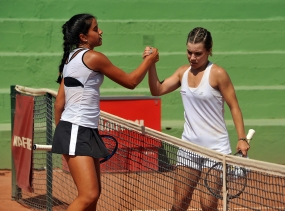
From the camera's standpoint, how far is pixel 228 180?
455 centimetres

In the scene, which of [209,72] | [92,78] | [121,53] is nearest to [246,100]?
[121,53]

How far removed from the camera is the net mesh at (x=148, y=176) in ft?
14.7

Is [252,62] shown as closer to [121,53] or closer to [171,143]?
[121,53]

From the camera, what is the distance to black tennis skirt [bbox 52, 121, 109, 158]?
181 inches

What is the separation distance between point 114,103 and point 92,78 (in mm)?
4062

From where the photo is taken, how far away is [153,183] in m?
5.70

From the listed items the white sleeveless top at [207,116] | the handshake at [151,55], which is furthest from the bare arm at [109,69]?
the white sleeveless top at [207,116]

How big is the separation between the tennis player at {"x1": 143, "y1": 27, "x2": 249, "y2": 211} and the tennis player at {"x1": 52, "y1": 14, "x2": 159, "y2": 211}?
0.48 metres

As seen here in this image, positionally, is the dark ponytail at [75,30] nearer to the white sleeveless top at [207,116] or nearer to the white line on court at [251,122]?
the white sleeveless top at [207,116]

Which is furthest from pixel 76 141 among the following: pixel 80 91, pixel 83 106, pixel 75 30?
pixel 75 30

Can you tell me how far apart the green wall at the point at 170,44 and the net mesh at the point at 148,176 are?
8.66 ft

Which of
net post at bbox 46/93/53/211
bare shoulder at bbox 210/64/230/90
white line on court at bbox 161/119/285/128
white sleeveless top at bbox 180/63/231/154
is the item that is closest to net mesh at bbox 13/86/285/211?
net post at bbox 46/93/53/211

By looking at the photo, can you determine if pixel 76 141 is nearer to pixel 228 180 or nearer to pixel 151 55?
pixel 151 55

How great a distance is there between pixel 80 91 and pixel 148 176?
131 cm
